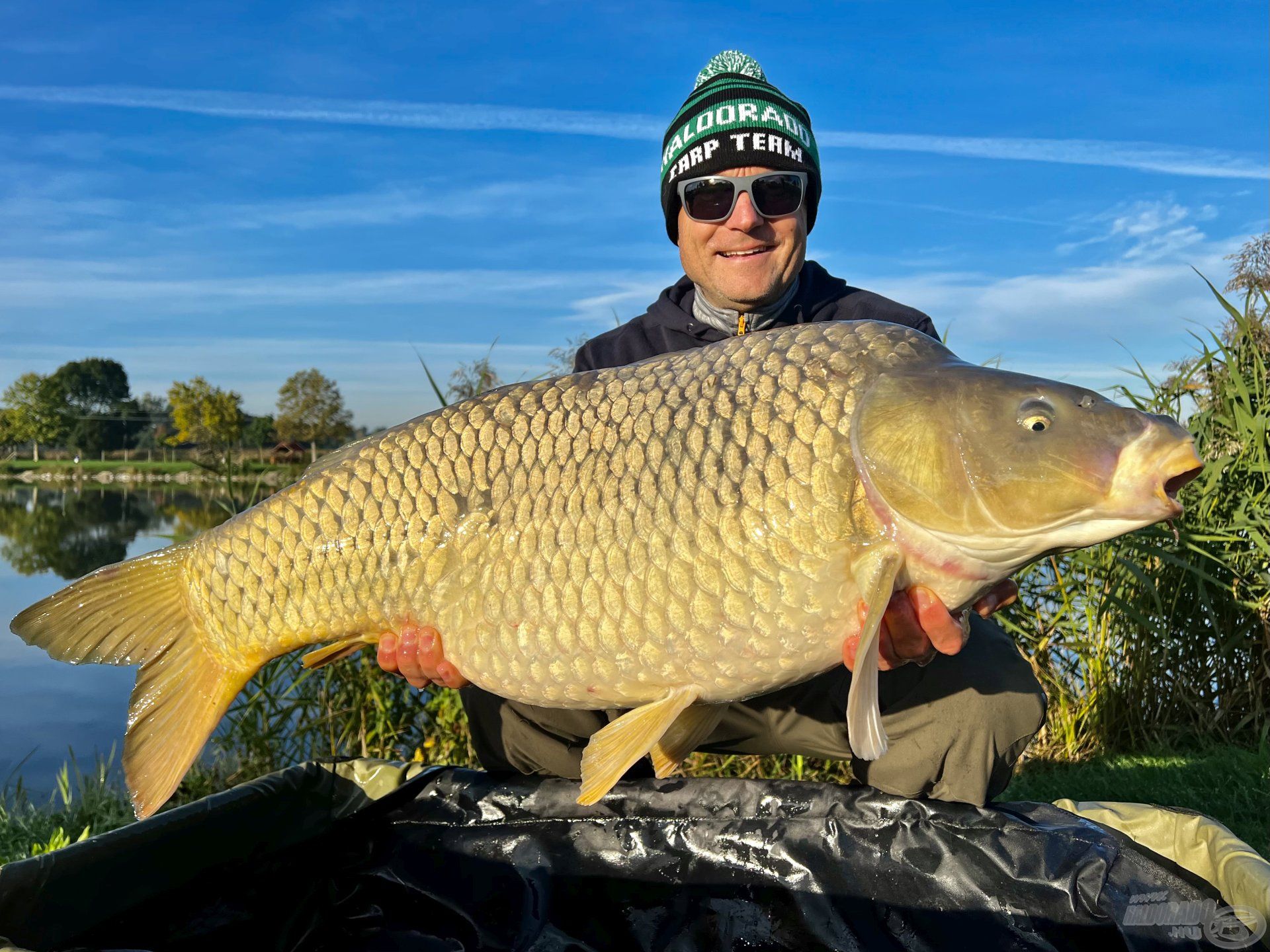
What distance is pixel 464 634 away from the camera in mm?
1482

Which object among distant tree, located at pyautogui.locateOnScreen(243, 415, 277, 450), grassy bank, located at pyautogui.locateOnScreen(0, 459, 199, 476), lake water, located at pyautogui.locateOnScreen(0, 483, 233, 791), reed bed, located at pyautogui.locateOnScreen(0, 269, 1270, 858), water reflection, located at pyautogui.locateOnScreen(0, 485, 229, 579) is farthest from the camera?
grassy bank, located at pyautogui.locateOnScreen(0, 459, 199, 476)

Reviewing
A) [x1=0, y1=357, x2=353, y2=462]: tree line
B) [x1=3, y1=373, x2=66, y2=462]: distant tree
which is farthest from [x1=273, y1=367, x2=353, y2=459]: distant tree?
[x1=3, y1=373, x2=66, y2=462]: distant tree

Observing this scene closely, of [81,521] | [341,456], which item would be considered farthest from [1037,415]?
[81,521]

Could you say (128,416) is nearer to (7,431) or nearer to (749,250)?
(7,431)

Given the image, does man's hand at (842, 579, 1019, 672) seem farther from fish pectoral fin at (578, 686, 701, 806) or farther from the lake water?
the lake water

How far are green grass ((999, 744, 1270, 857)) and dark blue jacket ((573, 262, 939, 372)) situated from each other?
122 centimetres

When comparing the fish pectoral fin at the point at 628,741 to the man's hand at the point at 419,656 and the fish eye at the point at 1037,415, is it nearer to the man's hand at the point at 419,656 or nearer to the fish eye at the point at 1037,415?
the man's hand at the point at 419,656

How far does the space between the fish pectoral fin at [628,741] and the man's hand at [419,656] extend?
303 mm

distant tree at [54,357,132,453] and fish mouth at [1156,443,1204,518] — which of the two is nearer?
fish mouth at [1156,443,1204,518]

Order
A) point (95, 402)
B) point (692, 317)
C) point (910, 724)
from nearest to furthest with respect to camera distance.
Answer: point (910, 724), point (692, 317), point (95, 402)

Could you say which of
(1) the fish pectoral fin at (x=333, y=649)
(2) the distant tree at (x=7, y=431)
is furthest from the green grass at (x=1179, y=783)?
(2) the distant tree at (x=7, y=431)

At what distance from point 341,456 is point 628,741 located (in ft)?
2.25

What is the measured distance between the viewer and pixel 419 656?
155cm

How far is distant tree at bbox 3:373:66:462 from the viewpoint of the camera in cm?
4769
